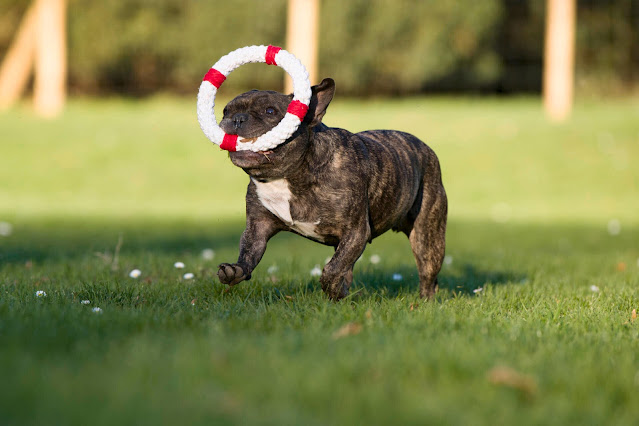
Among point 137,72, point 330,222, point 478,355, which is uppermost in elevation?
point 137,72

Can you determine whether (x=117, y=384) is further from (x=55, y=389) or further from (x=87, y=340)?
(x=87, y=340)

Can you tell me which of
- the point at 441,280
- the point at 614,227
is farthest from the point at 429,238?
the point at 614,227

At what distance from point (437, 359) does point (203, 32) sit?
88.2ft

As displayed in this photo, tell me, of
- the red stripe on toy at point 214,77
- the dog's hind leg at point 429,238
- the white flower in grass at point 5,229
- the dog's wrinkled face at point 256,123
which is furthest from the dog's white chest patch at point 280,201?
the white flower in grass at point 5,229

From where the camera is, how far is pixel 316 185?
4.70m

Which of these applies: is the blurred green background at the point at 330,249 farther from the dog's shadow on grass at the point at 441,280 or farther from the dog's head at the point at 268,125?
the dog's head at the point at 268,125

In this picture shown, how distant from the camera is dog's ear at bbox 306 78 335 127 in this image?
4695mm

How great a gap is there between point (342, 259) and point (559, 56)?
16981mm

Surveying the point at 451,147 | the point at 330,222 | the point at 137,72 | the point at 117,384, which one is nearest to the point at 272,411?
the point at 117,384

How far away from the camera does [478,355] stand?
3.37 m

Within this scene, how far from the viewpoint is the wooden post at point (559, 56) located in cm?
1934

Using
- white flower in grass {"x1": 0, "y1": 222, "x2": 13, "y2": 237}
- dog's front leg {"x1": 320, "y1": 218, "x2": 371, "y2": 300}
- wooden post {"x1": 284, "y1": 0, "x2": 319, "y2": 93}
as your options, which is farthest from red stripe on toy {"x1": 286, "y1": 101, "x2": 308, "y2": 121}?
wooden post {"x1": 284, "y1": 0, "x2": 319, "y2": 93}

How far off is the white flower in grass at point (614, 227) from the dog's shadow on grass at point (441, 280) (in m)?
6.08

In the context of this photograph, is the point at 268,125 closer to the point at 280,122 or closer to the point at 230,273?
the point at 280,122
